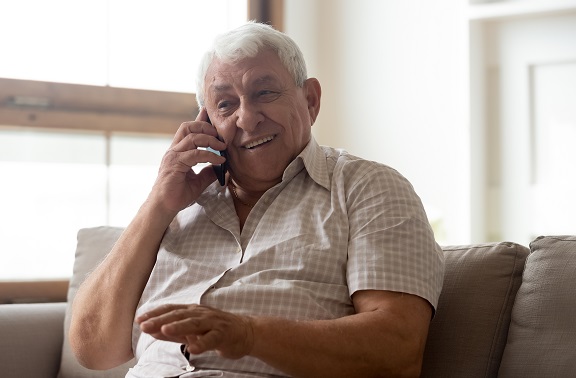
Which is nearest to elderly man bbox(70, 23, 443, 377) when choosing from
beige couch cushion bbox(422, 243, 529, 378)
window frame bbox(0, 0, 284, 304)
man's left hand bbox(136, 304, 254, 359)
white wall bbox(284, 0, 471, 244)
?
man's left hand bbox(136, 304, 254, 359)

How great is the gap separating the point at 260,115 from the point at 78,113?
4.97ft

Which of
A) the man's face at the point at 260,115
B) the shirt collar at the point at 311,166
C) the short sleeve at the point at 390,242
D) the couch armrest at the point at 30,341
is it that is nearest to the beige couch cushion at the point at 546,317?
the short sleeve at the point at 390,242

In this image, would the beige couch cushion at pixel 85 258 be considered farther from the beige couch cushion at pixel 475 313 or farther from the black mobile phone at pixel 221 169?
the beige couch cushion at pixel 475 313

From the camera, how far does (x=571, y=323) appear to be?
1577mm

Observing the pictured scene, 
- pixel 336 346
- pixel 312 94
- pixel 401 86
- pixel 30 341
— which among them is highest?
pixel 401 86

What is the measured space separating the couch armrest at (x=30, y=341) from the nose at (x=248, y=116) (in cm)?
90

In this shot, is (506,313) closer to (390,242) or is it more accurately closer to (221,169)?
(390,242)

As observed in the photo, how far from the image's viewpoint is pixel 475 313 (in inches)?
67.3

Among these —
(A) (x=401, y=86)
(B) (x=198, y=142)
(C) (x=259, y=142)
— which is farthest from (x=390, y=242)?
(A) (x=401, y=86)

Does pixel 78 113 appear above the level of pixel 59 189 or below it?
above

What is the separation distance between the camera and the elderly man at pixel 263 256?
58.8 inches

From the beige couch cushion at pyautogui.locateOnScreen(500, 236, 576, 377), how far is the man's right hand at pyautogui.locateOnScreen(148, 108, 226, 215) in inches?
28.0

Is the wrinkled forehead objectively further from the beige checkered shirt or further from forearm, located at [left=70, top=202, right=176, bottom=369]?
forearm, located at [left=70, top=202, right=176, bottom=369]

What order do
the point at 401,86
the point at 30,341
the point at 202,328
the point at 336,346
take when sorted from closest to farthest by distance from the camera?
the point at 202,328 < the point at 336,346 < the point at 30,341 < the point at 401,86
